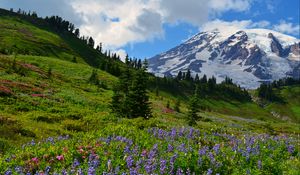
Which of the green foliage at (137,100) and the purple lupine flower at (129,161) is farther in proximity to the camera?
the green foliage at (137,100)

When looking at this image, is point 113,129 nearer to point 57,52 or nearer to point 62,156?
point 62,156

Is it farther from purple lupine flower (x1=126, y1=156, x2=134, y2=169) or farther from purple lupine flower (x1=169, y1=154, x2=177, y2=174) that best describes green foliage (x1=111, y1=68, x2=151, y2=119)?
purple lupine flower (x1=126, y1=156, x2=134, y2=169)

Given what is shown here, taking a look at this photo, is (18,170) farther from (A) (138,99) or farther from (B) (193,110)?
(B) (193,110)

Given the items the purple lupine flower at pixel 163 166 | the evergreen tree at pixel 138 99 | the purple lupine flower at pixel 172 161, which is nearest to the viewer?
the purple lupine flower at pixel 163 166

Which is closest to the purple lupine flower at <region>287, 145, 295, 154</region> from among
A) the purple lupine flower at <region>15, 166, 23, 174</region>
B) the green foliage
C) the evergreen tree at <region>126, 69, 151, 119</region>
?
the purple lupine flower at <region>15, 166, 23, 174</region>

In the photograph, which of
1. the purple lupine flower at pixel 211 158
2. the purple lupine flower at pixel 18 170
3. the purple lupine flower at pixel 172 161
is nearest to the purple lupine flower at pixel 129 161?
the purple lupine flower at pixel 172 161

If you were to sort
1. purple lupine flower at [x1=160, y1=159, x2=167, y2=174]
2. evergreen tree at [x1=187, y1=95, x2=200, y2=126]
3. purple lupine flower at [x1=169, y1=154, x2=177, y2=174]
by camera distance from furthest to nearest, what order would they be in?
1. evergreen tree at [x1=187, y1=95, x2=200, y2=126]
2. purple lupine flower at [x1=169, y1=154, x2=177, y2=174]
3. purple lupine flower at [x1=160, y1=159, x2=167, y2=174]

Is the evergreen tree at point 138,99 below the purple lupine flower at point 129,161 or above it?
above

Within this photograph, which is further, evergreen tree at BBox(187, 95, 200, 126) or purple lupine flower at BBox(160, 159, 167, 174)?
evergreen tree at BBox(187, 95, 200, 126)

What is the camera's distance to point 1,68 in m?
62.7

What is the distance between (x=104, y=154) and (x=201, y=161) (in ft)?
8.06

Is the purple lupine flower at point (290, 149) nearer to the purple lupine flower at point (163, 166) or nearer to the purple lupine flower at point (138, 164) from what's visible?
the purple lupine flower at point (163, 166)

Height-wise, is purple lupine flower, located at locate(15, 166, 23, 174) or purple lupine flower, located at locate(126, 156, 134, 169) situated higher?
purple lupine flower, located at locate(126, 156, 134, 169)

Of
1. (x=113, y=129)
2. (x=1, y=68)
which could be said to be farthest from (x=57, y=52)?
(x=113, y=129)
